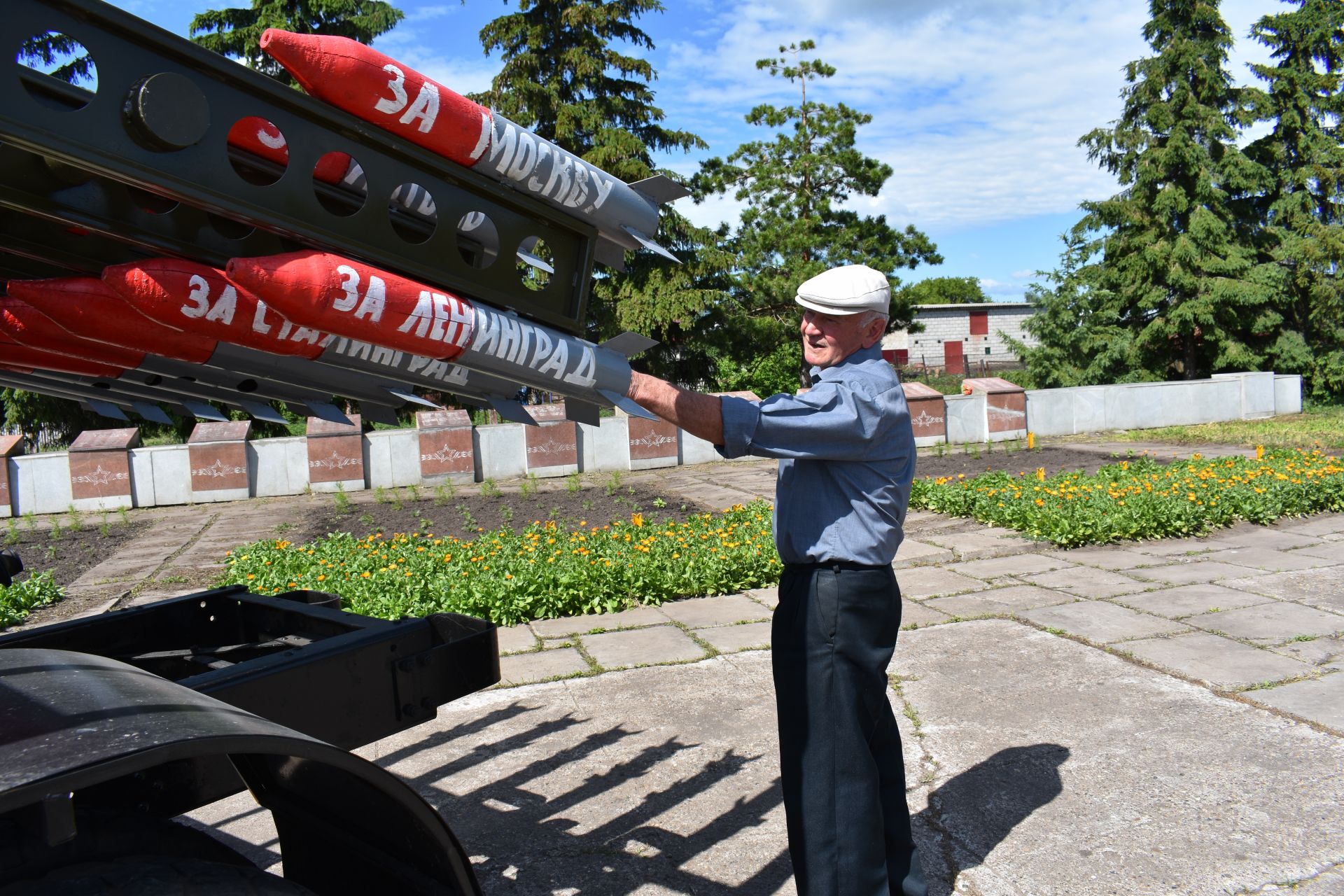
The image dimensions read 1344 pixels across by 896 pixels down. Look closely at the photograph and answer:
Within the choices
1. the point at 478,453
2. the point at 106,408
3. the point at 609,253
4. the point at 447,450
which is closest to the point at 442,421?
the point at 447,450

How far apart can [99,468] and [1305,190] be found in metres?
31.0

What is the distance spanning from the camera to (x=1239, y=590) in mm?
6000

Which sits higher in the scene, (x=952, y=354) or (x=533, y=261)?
(x=952, y=354)

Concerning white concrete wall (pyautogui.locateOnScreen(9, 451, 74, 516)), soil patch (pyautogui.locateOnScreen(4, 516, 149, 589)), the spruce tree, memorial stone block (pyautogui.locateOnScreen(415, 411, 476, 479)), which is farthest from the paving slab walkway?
the spruce tree

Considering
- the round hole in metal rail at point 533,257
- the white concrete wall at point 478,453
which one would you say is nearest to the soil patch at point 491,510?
the white concrete wall at point 478,453

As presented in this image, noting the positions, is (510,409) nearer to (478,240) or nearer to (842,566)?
(478,240)

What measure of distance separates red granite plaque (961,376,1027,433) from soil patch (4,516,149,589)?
12442mm

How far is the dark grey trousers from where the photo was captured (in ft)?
8.11

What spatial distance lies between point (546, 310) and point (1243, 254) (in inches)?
1180

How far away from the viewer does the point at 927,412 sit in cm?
1551

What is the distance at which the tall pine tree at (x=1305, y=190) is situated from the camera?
26.6 metres

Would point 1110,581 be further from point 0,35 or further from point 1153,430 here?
point 1153,430

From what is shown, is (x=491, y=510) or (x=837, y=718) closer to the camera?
(x=837, y=718)

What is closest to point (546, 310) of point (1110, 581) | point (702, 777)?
point (702, 777)
